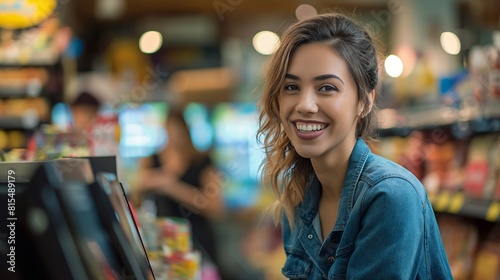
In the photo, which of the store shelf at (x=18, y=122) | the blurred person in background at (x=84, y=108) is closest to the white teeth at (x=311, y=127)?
the blurred person in background at (x=84, y=108)

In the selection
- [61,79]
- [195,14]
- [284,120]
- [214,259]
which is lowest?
[214,259]

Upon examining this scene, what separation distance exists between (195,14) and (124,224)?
8.75 meters

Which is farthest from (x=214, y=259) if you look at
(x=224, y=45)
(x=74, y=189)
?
(x=224, y=45)

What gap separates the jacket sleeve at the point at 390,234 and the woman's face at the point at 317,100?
0.59 feet

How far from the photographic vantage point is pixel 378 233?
1.46 meters

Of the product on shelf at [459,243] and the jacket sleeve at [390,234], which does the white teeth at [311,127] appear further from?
the product on shelf at [459,243]

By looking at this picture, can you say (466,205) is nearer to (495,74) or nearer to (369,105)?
(495,74)

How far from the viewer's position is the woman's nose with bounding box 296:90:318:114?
1567mm

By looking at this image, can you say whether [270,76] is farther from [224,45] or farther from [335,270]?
[224,45]

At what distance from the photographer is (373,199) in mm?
1486

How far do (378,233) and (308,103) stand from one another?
31 centimetres

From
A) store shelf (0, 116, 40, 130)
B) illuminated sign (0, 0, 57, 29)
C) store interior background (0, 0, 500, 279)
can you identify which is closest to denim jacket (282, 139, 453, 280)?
store interior background (0, 0, 500, 279)

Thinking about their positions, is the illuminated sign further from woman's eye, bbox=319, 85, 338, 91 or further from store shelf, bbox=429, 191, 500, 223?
woman's eye, bbox=319, 85, 338, 91

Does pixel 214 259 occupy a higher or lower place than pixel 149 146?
lower
